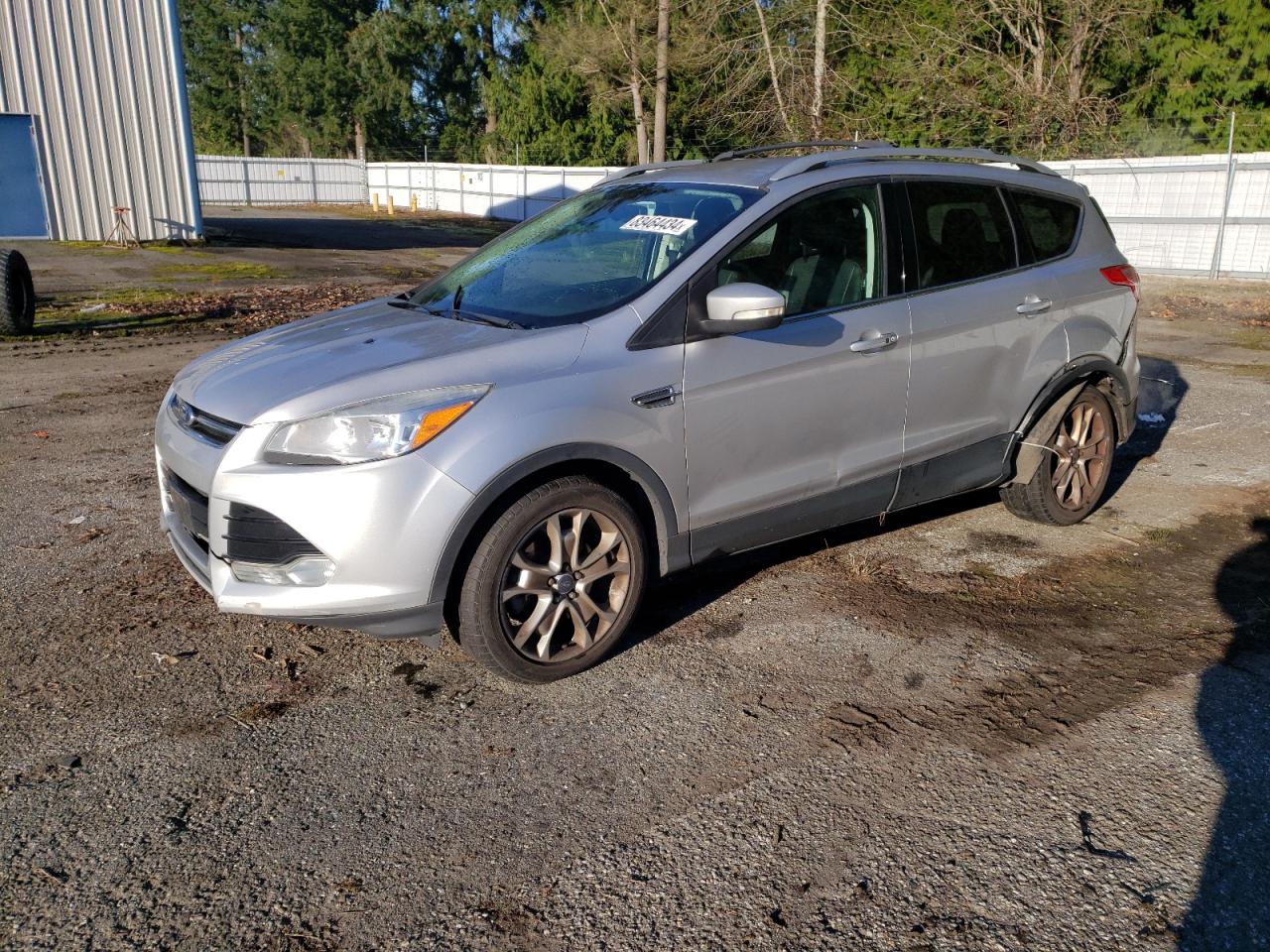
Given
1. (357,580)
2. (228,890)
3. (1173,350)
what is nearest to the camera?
(228,890)

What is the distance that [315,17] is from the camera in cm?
6044

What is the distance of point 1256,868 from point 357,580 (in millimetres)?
2754

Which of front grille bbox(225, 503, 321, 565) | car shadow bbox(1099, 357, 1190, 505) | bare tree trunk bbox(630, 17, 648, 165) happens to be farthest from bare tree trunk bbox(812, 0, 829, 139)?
front grille bbox(225, 503, 321, 565)

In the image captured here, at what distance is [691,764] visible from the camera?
130 inches

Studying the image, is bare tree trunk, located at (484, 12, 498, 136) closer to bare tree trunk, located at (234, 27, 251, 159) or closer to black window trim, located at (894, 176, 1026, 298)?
bare tree trunk, located at (234, 27, 251, 159)

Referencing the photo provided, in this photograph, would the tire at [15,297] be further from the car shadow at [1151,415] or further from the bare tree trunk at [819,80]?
the bare tree trunk at [819,80]

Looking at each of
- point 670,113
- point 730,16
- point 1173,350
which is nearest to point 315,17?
point 670,113

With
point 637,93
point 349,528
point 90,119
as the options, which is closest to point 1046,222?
point 349,528

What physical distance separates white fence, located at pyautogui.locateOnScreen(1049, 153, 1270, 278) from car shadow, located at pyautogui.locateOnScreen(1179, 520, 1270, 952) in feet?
44.4

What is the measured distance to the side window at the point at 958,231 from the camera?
466 centimetres

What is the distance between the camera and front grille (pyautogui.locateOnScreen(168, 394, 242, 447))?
3.56 m

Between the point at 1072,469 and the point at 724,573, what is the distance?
1980 millimetres

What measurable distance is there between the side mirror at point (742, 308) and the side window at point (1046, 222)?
1.99m

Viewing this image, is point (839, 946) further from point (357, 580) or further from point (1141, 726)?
point (357, 580)
